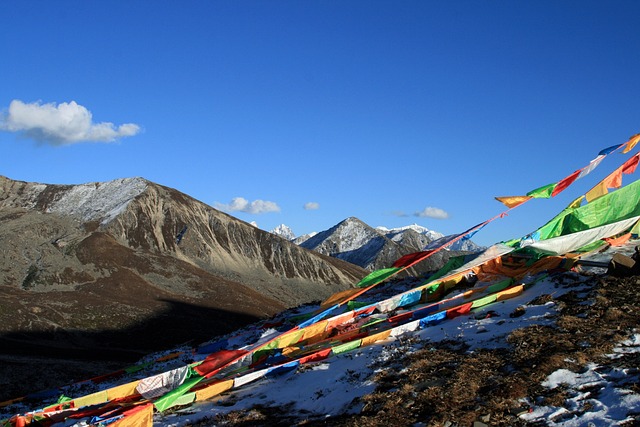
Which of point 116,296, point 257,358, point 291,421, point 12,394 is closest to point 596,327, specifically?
point 291,421

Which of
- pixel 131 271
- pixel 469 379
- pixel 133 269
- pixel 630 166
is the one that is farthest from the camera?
pixel 133 269

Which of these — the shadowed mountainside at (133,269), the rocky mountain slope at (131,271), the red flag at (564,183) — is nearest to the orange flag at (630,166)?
the red flag at (564,183)

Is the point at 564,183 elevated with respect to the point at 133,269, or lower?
lower

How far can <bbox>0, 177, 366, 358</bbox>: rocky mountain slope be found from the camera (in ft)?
189

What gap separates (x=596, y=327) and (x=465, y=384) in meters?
3.93

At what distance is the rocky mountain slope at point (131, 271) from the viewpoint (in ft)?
189

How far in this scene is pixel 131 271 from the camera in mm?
88562

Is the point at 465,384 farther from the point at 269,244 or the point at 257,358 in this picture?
the point at 269,244

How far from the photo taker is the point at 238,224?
14600cm

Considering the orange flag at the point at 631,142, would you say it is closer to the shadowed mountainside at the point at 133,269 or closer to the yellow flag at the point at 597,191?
the yellow flag at the point at 597,191

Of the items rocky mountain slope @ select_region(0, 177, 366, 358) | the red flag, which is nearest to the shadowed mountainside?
rocky mountain slope @ select_region(0, 177, 366, 358)

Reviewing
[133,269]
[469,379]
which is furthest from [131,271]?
[469,379]

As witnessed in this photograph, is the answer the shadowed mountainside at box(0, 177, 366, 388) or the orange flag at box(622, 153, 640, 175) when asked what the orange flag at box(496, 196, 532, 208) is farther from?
the shadowed mountainside at box(0, 177, 366, 388)

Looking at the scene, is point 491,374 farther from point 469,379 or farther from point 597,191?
point 597,191
